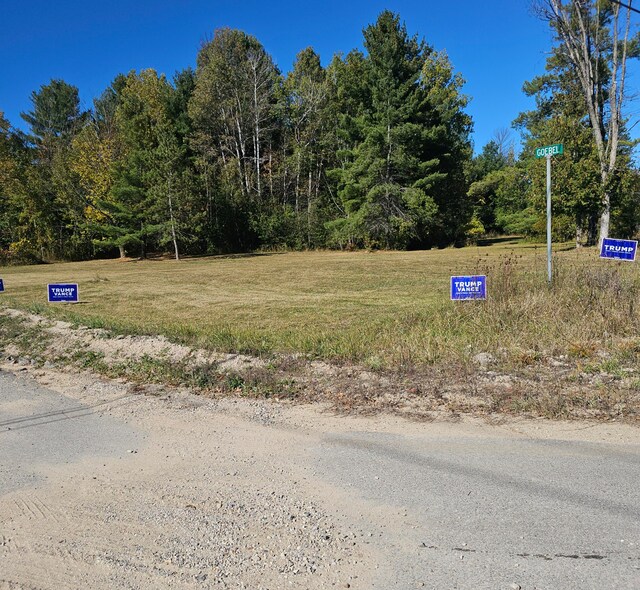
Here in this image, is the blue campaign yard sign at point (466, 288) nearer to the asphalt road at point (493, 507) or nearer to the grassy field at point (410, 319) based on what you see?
the grassy field at point (410, 319)

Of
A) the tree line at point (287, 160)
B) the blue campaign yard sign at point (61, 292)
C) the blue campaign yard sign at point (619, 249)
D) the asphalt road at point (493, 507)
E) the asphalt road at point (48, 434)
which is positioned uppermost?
the tree line at point (287, 160)

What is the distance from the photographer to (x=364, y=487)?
3242 millimetres

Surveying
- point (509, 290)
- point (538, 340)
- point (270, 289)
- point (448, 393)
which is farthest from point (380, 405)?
point (270, 289)

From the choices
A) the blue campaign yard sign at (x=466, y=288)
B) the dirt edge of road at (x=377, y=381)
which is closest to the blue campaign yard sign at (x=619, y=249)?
the blue campaign yard sign at (x=466, y=288)

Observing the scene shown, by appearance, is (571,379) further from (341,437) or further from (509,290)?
(509,290)

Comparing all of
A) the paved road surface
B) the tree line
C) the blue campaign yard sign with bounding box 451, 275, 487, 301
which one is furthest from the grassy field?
the tree line

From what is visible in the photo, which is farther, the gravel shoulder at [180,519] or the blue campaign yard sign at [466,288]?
the blue campaign yard sign at [466,288]

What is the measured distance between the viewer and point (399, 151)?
33875 mm

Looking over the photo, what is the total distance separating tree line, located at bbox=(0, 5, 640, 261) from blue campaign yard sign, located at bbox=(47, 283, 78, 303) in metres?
22.9

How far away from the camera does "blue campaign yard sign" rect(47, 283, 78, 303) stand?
11.3 meters

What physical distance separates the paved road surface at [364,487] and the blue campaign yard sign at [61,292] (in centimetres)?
714

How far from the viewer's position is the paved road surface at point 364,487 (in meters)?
2.46

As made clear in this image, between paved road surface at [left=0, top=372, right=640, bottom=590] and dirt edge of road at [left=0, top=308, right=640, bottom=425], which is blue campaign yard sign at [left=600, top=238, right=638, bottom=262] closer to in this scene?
dirt edge of road at [left=0, top=308, right=640, bottom=425]

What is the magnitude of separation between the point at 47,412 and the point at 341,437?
299cm
